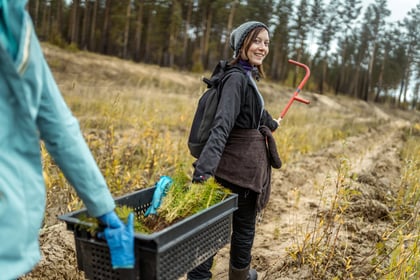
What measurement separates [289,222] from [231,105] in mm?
2555

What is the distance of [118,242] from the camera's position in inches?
61.7

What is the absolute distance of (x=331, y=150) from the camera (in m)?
9.64

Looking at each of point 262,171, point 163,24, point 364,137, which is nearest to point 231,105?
point 262,171

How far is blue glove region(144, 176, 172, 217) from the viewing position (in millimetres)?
2330

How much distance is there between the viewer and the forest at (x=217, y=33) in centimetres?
3016

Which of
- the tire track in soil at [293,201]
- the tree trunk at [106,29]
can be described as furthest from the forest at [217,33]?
the tire track in soil at [293,201]

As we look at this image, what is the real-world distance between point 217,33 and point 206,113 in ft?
130

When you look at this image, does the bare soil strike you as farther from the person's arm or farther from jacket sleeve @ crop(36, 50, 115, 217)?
jacket sleeve @ crop(36, 50, 115, 217)

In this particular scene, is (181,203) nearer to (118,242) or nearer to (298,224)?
(118,242)

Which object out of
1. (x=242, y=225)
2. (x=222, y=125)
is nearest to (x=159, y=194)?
(x=222, y=125)

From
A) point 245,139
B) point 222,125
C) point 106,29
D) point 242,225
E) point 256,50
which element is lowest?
point 242,225

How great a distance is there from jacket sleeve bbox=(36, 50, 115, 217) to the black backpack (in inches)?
50.7

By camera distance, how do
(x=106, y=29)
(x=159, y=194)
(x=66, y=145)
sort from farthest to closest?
(x=106, y=29) < (x=159, y=194) < (x=66, y=145)

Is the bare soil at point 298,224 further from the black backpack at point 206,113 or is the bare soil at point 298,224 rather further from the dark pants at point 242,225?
the black backpack at point 206,113
